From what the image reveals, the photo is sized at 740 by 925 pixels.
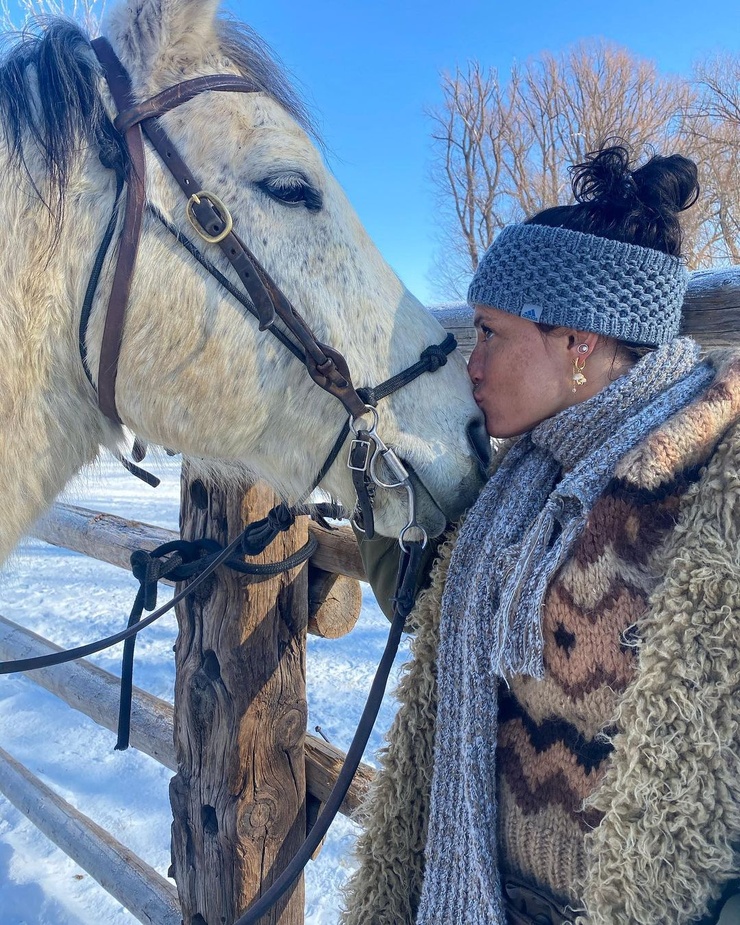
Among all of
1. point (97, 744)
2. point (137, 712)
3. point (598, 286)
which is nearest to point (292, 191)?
point (598, 286)

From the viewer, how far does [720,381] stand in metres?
0.93

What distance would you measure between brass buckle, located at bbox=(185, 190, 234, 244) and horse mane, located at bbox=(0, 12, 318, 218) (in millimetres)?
149

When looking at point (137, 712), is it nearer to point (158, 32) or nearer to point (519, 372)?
point (519, 372)

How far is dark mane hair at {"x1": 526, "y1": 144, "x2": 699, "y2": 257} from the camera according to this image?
1.15m

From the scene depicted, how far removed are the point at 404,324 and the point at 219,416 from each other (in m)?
0.46

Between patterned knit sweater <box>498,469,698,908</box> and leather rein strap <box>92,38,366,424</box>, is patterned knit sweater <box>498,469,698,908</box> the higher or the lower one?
the lower one

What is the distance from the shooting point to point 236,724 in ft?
5.72

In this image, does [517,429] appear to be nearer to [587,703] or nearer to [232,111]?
[587,703]

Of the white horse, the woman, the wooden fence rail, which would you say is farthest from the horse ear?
the wooden fence rail

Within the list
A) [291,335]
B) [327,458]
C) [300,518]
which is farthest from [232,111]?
[300,518]

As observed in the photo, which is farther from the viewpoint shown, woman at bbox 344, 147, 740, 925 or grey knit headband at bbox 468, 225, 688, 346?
grey knit headband at bbox 468, 225, 688, 346

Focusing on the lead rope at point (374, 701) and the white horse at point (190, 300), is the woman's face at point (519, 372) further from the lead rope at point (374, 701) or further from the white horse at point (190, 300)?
the lead rope at point (374, 701)

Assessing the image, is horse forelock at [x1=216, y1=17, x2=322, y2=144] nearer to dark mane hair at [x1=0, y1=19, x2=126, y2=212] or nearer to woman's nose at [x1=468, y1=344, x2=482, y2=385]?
dark mane hair at [x1=0, y1=19, x2=126, y2=212]

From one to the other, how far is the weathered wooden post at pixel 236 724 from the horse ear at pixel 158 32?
3.37ft
